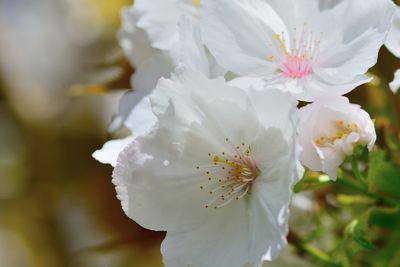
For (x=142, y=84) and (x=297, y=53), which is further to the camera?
(x=142, y=84)

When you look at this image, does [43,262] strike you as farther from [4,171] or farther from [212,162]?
[212,162]

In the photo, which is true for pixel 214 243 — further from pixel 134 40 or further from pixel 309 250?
pixel 134 40

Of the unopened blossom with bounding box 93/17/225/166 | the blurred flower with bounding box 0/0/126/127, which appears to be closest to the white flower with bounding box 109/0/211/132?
the unopened blossom with bounding box 93/17/225/166

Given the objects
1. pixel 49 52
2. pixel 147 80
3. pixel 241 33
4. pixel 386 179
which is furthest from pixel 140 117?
pixel 49 52

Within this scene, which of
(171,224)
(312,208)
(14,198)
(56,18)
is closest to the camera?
(171,224)

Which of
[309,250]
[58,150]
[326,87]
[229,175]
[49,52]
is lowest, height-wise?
[58,150]

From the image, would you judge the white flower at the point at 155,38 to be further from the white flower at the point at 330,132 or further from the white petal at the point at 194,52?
the white flower at the point at 330,132

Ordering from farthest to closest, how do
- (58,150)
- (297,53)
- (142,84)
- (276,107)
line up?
(58,150), (142,84), (297,53), (276,107)

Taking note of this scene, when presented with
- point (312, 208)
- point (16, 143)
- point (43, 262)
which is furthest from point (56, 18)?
point (312, 208)
